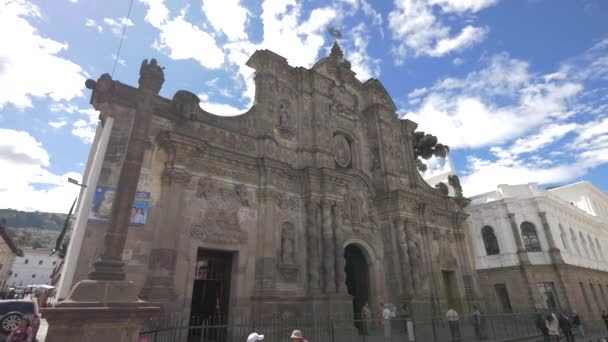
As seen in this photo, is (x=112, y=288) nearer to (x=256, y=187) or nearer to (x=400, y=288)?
(x=256, y=187)

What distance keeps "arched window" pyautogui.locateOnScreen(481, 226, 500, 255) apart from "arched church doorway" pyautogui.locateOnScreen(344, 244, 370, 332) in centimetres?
1298

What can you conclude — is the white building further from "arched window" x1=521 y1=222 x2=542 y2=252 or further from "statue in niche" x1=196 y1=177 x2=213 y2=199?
"arched window" x1=521 y1=222 x2=542 y2=252

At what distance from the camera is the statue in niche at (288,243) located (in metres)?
12.0

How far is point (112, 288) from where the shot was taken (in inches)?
181

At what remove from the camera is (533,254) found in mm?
21219

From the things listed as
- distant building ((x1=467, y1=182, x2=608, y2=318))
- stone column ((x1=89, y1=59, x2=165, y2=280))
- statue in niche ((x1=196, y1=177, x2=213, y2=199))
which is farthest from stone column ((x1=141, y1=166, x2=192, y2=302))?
distant building ((x1=467, y1=182, x2=608, y2=318))

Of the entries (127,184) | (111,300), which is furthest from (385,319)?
(127,184)

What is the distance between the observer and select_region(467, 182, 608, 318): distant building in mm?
20203

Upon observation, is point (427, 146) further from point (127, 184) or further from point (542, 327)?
point (127, 184)

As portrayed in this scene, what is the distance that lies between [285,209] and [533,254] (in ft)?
59.5

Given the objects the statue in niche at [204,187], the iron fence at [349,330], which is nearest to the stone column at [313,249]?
the iron fence at [349,330]

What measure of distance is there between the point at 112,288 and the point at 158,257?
4.94 m

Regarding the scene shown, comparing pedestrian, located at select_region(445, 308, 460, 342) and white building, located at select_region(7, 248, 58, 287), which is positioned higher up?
white building, located at select_region(7, 248, 58, 287)

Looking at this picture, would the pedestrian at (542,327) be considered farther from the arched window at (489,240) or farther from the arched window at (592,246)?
the arched window at (592,246)
